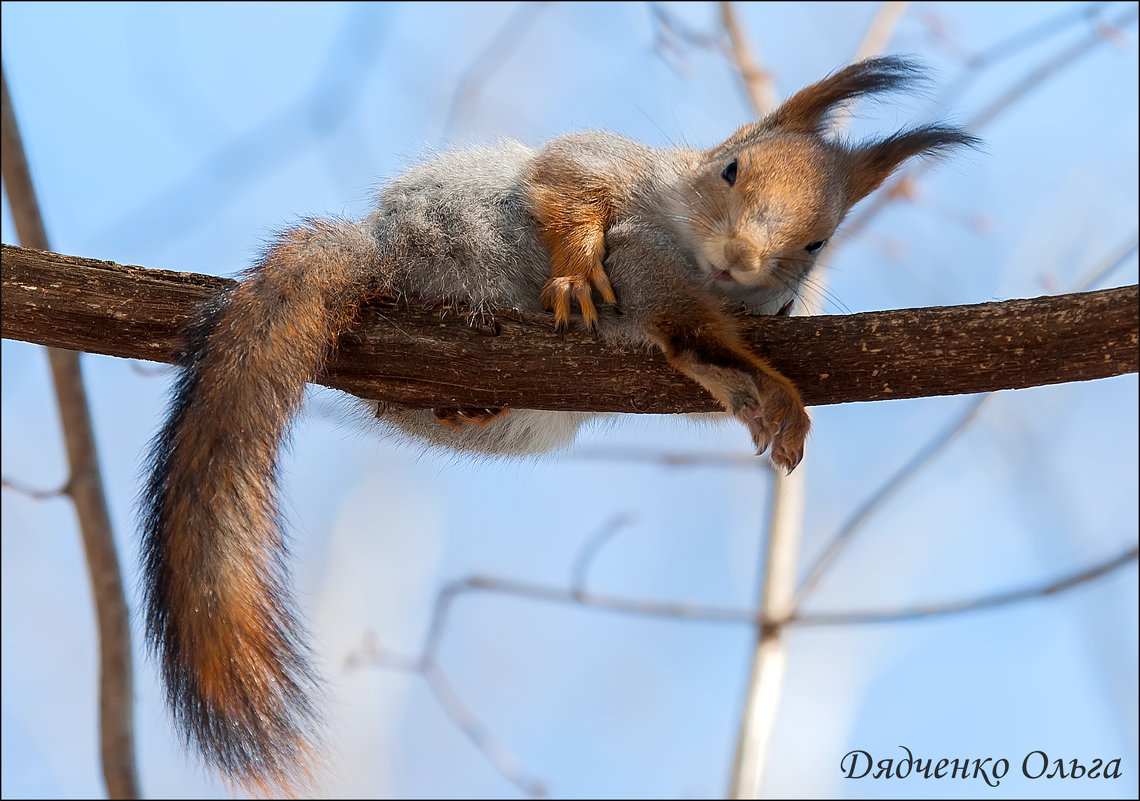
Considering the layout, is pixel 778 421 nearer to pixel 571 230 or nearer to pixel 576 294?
pixel 576 294

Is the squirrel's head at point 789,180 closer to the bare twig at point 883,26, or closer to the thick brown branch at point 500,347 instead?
the thick brown branch at point 500,347

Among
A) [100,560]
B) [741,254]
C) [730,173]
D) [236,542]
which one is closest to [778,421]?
[741,254]

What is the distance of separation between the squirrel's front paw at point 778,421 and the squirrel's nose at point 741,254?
0.85 feet

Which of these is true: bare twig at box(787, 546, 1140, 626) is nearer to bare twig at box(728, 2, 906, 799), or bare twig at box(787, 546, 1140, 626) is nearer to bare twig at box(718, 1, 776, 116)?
bare twig at box(728, 2, 906, 799)

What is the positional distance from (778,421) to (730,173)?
68cm

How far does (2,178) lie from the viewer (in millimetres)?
3053

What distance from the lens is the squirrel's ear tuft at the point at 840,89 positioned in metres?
2.59

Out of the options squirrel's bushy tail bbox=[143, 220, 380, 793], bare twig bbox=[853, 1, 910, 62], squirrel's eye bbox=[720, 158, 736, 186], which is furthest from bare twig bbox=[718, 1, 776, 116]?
squirrel's bushy tail bbox=[143, 220, 380, 793]

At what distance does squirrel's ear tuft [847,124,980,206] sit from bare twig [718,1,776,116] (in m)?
1.72

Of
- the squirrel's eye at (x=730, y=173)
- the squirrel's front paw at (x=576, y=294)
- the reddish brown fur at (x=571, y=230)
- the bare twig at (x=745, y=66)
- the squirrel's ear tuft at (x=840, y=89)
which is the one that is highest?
the bare twig at (x=745, y=66)

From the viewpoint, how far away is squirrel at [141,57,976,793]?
203cm

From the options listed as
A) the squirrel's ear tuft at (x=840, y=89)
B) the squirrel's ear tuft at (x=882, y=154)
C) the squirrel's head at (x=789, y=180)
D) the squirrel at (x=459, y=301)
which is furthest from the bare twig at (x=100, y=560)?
the squirrel's ear tuft at (x=882, y=154)

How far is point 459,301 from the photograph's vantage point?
2424 millimetres

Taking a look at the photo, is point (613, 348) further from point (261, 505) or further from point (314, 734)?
point (314, 734)
